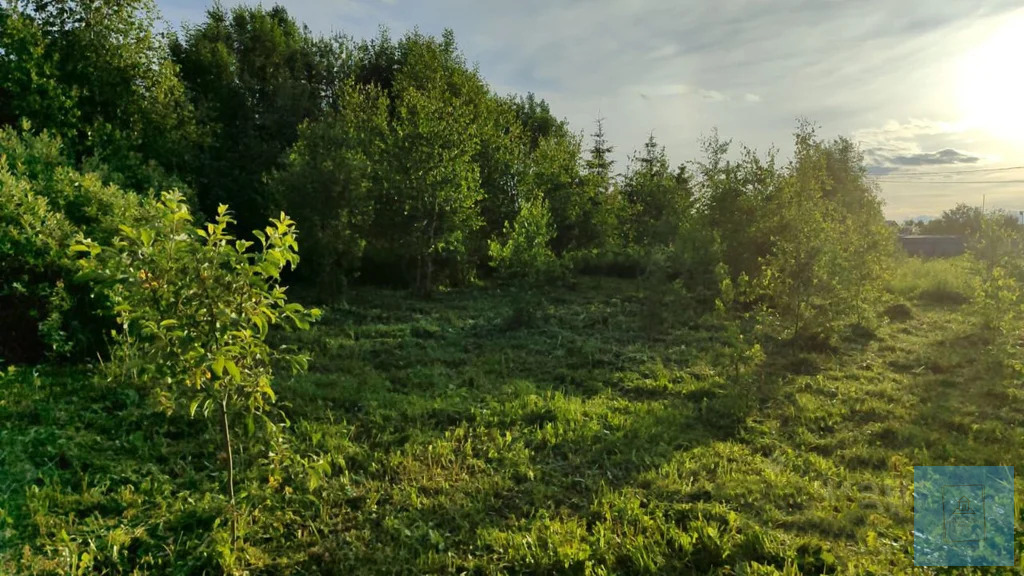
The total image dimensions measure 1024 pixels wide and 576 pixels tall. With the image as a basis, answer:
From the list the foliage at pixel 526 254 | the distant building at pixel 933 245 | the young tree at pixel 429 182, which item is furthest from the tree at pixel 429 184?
the distant building at pixel 933 245

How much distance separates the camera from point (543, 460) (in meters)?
5.48

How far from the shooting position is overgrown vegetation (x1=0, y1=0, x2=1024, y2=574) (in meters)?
3.81

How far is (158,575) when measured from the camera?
3.60 m

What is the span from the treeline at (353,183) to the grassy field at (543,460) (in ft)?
5.76

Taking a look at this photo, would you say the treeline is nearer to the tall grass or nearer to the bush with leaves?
the tall grass

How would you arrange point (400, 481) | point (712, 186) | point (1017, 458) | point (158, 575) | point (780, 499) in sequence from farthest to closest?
1. point (712, 186)
2. point (1017, 458)
3. point (400, 481)
4. point (780, 499)
5. point (158, 575)

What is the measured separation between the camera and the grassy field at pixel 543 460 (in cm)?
389

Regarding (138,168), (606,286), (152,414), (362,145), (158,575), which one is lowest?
(158,575)

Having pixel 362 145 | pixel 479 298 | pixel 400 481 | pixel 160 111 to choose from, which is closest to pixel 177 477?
pixel 400 481

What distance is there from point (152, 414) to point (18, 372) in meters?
2.61

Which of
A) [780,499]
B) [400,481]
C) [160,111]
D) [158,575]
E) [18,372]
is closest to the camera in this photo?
[158,575]

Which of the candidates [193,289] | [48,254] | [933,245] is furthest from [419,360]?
[933,245]

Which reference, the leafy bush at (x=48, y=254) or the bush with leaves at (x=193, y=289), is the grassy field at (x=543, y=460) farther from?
the bush with leaves at (x=193, y=289)

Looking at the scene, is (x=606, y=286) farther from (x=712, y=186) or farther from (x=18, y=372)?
(x=18, y=372)
